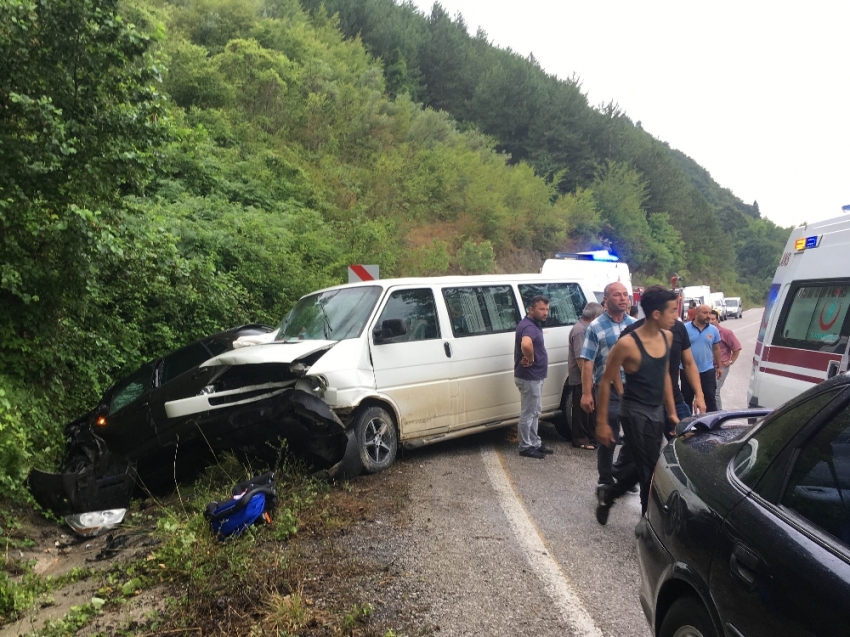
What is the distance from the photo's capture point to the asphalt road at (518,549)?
3.54 m

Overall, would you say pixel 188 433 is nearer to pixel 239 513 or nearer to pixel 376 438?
pixel 239 513

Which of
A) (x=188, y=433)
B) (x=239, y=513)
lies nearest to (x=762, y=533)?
(x=239, y=513)

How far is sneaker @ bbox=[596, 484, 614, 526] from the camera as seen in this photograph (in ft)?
16.2

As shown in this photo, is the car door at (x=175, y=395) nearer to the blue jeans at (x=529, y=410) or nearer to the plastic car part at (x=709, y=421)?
the blue jeans at (x=529, y=410)

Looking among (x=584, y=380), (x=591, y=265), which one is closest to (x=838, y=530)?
(x=584, y=380)

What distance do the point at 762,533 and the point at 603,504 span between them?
3.01 m

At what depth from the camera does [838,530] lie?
6.12 feet

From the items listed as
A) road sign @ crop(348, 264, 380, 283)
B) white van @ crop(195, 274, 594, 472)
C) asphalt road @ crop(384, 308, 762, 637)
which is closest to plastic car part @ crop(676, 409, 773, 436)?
asphalt road @ crop(384, 308, 762, 637)

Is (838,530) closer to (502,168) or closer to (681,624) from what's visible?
(681,624)

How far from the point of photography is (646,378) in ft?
15.1

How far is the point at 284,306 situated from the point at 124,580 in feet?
28.8

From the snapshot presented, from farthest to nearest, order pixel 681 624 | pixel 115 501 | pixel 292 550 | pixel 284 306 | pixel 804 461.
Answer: pixel 284 306, pixel 115 501, pixel 292 550, pixel 681 624, pixel 804 461

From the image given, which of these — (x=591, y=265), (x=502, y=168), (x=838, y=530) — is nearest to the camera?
(x=838, y=530)

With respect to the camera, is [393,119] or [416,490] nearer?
[416,490]
